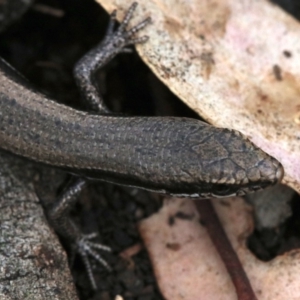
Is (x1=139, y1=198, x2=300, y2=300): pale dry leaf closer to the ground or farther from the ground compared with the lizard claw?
farther from the ground

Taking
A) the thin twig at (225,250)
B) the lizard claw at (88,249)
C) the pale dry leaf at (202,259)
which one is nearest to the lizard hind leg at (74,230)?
the lizard claw at (88,249)

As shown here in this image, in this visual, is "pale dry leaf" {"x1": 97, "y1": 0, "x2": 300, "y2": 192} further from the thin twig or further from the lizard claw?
the lizard claw

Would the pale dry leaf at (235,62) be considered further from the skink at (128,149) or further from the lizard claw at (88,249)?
the lizard claw at (88,249)

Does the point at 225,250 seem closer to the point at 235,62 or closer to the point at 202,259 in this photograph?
the point at 202,259

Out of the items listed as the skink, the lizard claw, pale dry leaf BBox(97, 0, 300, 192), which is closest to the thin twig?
the skink

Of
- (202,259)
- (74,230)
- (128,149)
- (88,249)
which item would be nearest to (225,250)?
(202,259)

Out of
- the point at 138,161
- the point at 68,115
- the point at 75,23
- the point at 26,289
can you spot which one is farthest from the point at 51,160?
the point at 75,23

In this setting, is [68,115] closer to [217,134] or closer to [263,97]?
[217,134]
